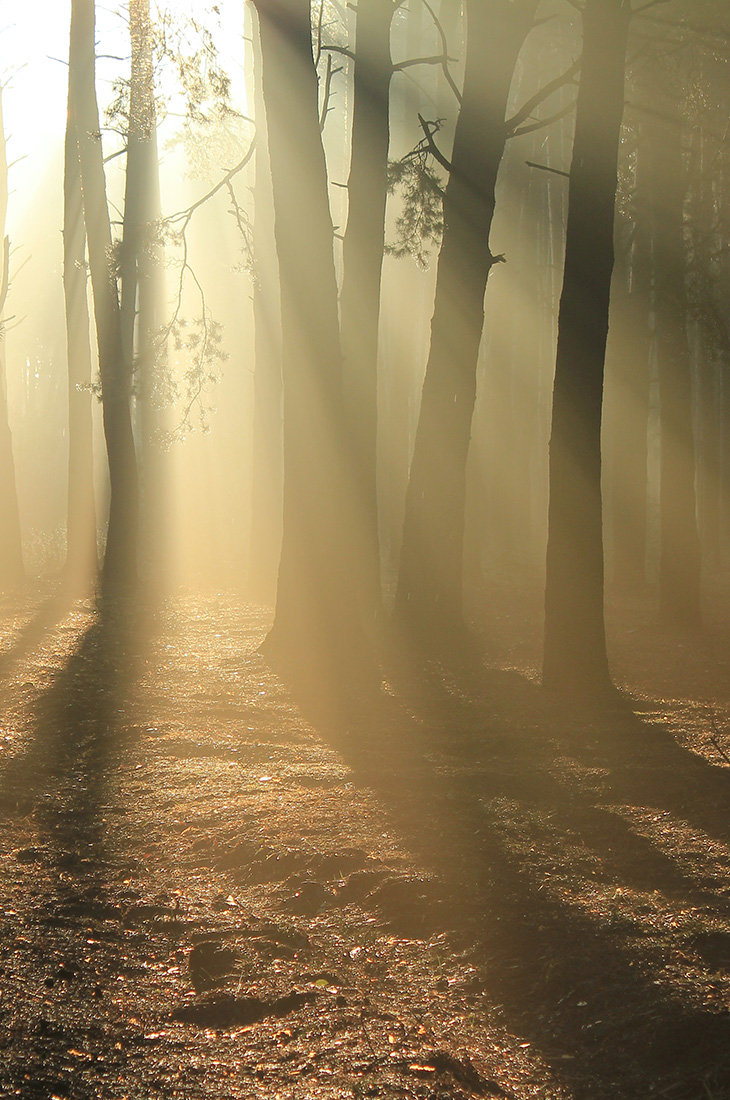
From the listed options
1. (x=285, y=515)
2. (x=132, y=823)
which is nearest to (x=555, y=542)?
(x=285, y=515)

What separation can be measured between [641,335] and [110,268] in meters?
8.42

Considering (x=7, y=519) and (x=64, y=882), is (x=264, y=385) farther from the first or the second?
(x=64, y=882)

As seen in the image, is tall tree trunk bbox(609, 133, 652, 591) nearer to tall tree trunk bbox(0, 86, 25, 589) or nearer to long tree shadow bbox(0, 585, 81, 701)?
long tree shadow bbox(0, 585, 81, 701)

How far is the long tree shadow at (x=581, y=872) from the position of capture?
3072 mm

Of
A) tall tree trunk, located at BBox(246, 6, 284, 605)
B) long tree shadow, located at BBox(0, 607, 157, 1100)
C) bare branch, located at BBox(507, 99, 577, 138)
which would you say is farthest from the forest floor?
tall tree trunk, located at BBox(246, 6, 284, 605)

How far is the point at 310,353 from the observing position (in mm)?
8961

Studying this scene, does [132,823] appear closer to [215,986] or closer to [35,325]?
[215,986]

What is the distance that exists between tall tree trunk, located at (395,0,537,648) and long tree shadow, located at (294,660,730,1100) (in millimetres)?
3362

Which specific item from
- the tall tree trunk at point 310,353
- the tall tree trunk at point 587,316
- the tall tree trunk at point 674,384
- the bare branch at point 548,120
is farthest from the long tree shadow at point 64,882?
the tall tree trunk at point 674,384

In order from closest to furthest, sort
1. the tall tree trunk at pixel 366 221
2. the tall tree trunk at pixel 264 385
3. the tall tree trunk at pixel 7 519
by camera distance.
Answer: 1. the tall tree trunk at pixel 366 221
2. the tall tree trunk at pixel 264 385
3. the tall tree trunk at pixel 7 519

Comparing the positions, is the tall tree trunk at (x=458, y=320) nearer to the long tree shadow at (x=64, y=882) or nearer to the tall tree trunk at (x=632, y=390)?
the long tree shadow at (x=64, y=882)

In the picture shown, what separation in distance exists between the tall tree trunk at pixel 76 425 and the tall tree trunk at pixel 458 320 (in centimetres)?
809

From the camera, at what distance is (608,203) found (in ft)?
27.2

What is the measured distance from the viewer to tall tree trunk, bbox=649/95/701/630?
522 inches
